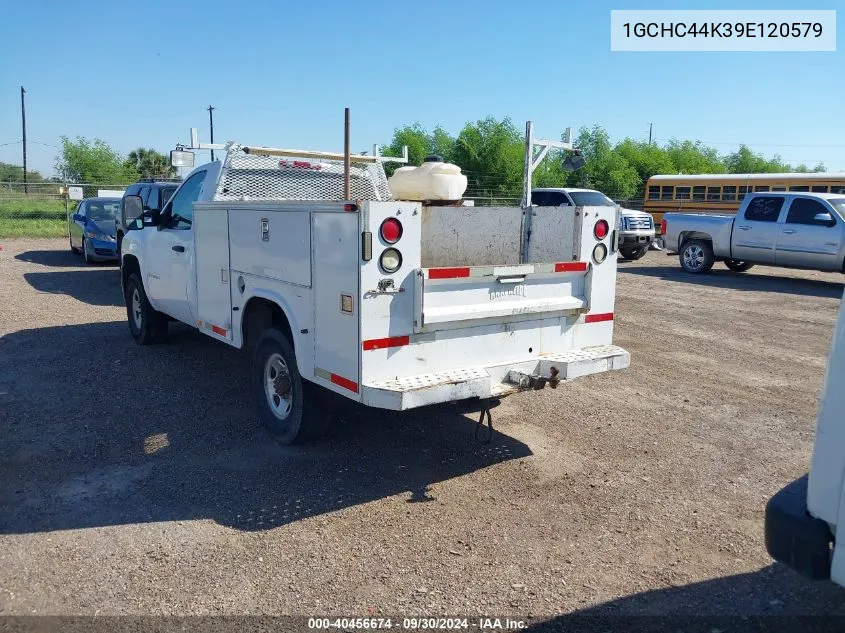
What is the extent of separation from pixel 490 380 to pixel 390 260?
100 cm

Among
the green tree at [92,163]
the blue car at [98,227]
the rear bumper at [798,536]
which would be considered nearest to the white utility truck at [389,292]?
the rear bumper at [798,536]

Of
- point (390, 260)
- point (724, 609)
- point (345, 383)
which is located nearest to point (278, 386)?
point (345, 383)

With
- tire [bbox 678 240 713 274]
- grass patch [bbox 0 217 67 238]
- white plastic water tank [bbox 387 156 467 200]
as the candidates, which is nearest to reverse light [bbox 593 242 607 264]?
white plastic water tank [bbox 387 156 467 200]

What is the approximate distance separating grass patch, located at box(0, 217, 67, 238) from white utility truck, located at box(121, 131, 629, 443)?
944 inches

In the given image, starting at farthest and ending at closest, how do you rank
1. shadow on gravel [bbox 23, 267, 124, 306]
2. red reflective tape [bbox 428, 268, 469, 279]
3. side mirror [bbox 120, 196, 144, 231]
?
shadow on gravel [bbox 23, 267, 124, 306]
side mirror [bbox 120, 196, 144, 231]
red reflective tape [bbox 428, 268, 469, 279]

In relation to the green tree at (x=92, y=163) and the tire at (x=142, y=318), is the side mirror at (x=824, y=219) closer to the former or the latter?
the tire at (x=142, y=318)

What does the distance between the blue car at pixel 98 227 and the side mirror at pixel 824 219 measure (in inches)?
612

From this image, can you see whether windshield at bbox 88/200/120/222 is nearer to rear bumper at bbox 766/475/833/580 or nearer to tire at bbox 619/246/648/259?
tire at bbox 619/246/648/259

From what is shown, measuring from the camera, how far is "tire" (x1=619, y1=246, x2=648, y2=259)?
68.0 feet

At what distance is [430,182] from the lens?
5.26 metres

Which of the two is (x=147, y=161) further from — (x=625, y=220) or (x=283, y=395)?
(x=283, y=395)

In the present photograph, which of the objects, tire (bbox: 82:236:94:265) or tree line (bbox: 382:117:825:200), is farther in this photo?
tree line (bbox: 382:117:825:200)

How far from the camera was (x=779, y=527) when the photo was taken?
265cm

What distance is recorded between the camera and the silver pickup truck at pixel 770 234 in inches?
586
